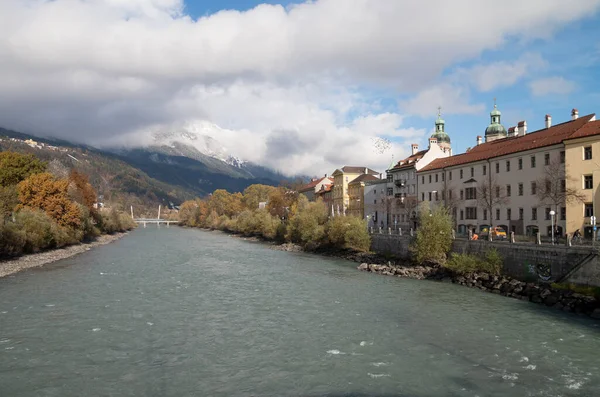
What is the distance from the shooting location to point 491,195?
49469mm

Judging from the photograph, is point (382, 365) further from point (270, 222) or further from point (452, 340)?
point (270, 222)

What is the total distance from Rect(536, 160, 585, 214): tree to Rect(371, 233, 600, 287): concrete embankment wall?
23.0 feet

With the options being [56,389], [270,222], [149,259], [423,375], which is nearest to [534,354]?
[423,375]

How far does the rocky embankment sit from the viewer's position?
27.3 metres

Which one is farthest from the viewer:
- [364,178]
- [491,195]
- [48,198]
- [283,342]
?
[364,178]

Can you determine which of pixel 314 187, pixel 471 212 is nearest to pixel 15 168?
pixel 471 212

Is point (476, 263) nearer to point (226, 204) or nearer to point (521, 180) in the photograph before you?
point (521, 180)

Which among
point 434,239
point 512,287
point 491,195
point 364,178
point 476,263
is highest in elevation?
point 364,178

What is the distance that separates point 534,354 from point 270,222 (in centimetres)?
7721

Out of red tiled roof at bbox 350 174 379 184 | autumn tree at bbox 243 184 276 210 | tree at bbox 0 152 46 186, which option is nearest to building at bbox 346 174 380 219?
red tiled roof at bbox 350 174 379 184

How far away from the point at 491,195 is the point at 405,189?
26195 millimetres

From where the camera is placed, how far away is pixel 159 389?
15.4 m

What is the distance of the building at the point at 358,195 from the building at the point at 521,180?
27282mm

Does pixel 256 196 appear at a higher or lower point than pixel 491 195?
higher
